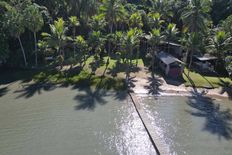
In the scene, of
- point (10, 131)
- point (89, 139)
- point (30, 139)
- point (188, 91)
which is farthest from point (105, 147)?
point (188, 91)

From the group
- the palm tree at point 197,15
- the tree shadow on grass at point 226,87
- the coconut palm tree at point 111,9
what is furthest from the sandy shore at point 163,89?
the coconut palm tree at point 111,9

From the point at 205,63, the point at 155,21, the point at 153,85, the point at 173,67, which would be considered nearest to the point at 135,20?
the point at 155,21

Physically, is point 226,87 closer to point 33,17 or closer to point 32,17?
point 33,17

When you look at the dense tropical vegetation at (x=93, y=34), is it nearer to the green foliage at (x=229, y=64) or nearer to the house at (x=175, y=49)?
the green foliage at (x=229, y=64)

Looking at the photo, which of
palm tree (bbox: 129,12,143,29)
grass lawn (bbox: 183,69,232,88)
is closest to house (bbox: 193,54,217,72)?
grass lawn (bbox: 183,69,232,88)

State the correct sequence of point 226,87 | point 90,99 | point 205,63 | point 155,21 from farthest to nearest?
point 155,21
point 205,63
point 226,87
point 90,99

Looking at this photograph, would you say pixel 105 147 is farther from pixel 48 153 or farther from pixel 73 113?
pixel 73 113
